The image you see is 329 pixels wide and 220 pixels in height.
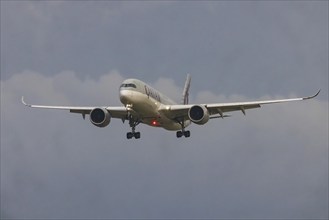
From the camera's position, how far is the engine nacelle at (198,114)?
8188cm

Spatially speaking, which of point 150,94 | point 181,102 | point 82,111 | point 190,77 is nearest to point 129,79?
point 150,94

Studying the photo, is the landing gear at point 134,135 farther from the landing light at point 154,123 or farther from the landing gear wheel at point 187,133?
the landing gear wheel at point 187,133

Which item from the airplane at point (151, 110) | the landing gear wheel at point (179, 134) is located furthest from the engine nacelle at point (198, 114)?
the landing gear wheel at point (179, 134)

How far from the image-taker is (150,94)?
81.5 meters

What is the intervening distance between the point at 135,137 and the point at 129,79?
277 inches

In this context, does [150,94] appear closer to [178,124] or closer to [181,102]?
[178,124]

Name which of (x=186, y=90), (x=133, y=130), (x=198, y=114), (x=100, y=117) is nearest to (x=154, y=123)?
(x=133, y=130)

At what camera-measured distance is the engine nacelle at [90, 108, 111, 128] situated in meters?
81.7

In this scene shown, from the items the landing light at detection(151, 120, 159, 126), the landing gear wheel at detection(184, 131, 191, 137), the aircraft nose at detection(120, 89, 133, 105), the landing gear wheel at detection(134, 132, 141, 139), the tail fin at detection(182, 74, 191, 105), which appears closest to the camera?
the aircraft nose at detection(120, 89, 133, 105)

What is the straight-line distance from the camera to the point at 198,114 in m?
82.3

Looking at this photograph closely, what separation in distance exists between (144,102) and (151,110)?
62.2 inches

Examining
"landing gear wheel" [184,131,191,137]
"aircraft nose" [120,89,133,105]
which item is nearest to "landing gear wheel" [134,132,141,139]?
"landing gear wheel" [184,131,191,137]

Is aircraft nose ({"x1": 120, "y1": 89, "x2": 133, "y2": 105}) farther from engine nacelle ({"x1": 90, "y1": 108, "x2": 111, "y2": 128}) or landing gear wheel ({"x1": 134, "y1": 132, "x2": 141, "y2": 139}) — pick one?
landing gear wheel ({"x1": 134, "y1": 132, "x2": 141, "y2": 139})

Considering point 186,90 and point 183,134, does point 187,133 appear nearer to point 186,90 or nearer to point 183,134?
point 183,134
